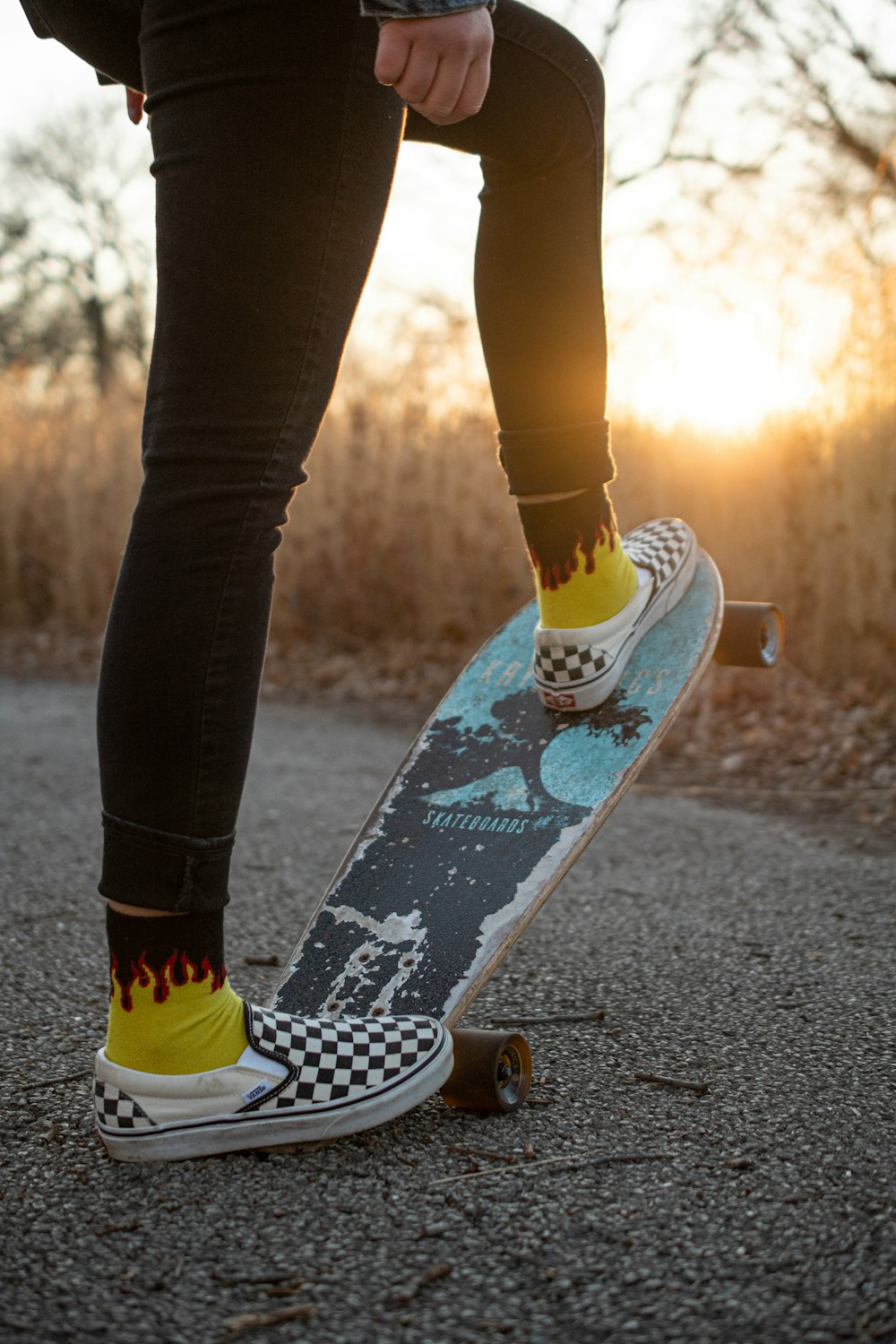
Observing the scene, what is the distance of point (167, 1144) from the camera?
112 centimetres

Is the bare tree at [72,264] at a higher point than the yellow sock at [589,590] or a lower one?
higher

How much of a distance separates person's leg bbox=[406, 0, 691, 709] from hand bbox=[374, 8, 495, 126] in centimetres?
40

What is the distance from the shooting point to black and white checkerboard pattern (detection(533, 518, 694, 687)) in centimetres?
173

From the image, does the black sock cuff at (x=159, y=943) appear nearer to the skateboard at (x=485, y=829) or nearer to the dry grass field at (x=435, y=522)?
the skateboard at (x=485, y=829)

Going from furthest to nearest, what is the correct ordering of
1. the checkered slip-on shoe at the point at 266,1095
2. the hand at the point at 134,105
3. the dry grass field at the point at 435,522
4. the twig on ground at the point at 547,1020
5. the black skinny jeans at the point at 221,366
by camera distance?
1. the dry grass field at the point at 435,522
2. the twig on ground at the point at 547,1020
3. the hand at the point at 134,105
4. the checkered slip-on shoe at the point at 266,1095
5. the black skinny jeans at the point at 221,366

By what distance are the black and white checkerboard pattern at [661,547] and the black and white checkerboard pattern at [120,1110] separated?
117cm

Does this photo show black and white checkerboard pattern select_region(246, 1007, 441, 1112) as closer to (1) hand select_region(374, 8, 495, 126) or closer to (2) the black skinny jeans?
(2) the black skinny jeans

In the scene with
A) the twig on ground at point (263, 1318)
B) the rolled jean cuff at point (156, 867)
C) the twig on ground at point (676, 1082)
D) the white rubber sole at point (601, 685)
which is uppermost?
the white rubber sole at point (601, 685)

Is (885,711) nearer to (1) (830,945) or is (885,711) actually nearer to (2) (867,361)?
(2) (867,361)

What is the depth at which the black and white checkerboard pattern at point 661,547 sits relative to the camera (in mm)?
1930

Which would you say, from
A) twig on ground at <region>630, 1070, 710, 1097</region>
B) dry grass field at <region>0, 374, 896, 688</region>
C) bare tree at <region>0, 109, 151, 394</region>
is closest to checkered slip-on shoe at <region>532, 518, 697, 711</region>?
twig on ground at <region>630, 1070, 710, 1097</region>

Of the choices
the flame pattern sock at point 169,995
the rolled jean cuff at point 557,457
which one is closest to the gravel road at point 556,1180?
the flame pattern sock at point 169,995

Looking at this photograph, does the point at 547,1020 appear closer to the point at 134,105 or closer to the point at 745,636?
the point at 745,636

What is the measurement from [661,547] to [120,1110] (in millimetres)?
1315
